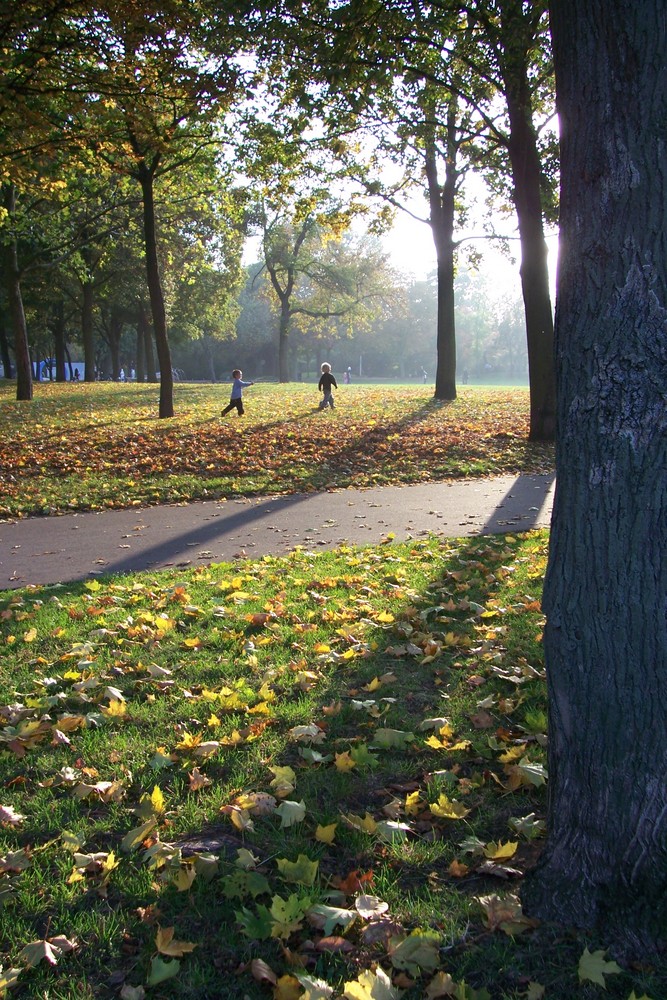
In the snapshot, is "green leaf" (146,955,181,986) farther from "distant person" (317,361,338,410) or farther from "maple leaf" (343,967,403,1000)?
"distant person" (317,361,338,410)

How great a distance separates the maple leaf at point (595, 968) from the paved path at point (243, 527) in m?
5.46

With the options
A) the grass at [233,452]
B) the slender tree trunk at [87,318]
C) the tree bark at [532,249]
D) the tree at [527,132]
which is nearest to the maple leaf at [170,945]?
the grass at [233,452]

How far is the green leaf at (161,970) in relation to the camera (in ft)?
7.75

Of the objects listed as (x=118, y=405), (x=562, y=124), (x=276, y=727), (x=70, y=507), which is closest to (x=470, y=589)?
(x=276, y=727)

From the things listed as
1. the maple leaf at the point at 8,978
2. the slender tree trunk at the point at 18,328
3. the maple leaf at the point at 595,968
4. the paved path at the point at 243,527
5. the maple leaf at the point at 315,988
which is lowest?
the maple leaf at the point at 8,978

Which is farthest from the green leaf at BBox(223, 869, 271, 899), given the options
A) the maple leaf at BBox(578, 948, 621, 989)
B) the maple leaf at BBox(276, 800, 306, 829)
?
the maple leaf at BBox(578, 948, 621, 989)

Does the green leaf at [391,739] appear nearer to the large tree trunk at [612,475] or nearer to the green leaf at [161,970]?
the large tree trunk at [612,475]

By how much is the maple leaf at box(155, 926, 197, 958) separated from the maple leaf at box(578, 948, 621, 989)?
122cm

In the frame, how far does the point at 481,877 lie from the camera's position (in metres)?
2.84

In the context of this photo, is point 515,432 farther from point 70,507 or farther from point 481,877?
point 481,877

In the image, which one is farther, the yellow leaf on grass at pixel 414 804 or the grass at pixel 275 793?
the yellow leaf on grass at pixel 414 804

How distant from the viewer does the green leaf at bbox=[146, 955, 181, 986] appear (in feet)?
7.75

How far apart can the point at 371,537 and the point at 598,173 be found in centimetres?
607

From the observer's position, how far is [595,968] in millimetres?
2307
